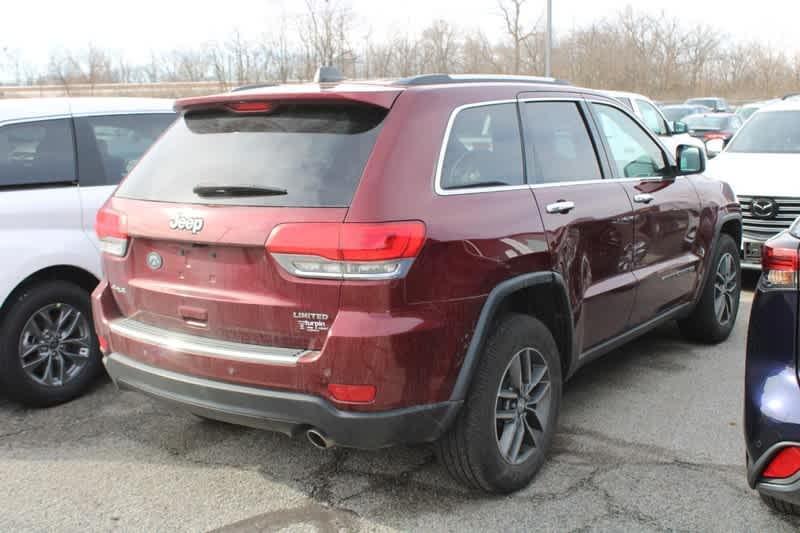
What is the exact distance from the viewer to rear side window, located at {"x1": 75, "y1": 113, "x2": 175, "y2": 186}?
5.03m

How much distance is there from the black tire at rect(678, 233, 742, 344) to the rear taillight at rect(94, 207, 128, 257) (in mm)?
3851

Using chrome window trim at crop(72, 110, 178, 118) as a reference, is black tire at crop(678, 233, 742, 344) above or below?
below

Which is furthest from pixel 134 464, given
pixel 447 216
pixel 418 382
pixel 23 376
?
pixel 447 216

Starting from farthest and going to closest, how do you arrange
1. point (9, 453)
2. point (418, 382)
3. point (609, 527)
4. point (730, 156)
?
point (730, 156) → point (9, 453) → point (609, 527) → point (418, 382)

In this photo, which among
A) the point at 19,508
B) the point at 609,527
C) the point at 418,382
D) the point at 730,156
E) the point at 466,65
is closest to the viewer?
the point at 418,382

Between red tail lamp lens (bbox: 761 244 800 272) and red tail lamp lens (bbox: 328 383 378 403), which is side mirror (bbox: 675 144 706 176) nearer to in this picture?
red tail lamp lens (bbox: 761 244 800 272)

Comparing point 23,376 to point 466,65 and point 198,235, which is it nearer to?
point 198,235

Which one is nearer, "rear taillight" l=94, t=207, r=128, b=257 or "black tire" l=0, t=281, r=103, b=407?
"rear taillight" l=94, t=207, r=128, b=257

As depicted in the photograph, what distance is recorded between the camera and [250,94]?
10.9 ft

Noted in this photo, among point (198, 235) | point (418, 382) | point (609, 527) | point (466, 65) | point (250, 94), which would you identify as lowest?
point (609, 527)

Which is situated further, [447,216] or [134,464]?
[134,464]

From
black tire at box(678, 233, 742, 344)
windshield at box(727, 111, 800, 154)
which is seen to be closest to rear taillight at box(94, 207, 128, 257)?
black tire at box(678, 233, 742, 344)

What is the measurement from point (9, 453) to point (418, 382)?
2388 millimetres

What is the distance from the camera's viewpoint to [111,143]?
5238 mm
